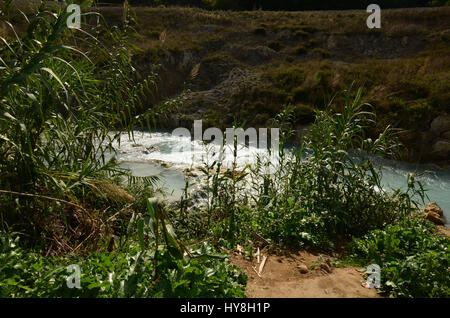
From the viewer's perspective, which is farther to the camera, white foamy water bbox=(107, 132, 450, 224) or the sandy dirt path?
white foamy water bbox=(107, 132, 450, 224)

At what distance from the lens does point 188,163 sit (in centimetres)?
752

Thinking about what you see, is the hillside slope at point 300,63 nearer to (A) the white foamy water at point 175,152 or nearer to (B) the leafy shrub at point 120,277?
(A) the white foamy water at point 175,152

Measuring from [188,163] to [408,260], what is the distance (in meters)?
5.65

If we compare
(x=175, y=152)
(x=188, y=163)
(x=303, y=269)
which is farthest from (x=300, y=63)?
(x=303, y=269)

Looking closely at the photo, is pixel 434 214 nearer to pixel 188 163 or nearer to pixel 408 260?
pixel 408 260

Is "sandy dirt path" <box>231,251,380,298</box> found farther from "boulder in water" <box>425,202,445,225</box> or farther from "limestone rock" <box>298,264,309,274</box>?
"boulder in water" <box>425,202,445,225</box>

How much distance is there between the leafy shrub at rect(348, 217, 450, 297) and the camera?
7.00ft

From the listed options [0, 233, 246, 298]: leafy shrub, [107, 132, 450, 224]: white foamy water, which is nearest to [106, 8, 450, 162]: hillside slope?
[107, 132, 450, 224]: white foamy water

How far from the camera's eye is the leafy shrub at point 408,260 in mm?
2133

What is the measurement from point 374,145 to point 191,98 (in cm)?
980

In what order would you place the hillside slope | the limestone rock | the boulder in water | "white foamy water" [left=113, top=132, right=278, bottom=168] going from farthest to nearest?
1. the hillside slope
2. "white foamy water" [left=113, top=132, right=278, bottom=168]
3. the boulder in water
4. the limestone rock

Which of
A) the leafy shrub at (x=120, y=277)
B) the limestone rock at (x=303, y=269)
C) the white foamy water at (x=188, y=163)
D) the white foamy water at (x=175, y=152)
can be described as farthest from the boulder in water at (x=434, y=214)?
the leafy shrub at (x=120, y=277)

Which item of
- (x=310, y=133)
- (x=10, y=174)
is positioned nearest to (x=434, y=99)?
(x=310, y=133)

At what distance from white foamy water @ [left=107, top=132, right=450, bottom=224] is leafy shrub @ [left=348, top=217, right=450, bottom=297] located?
284 centimetres
